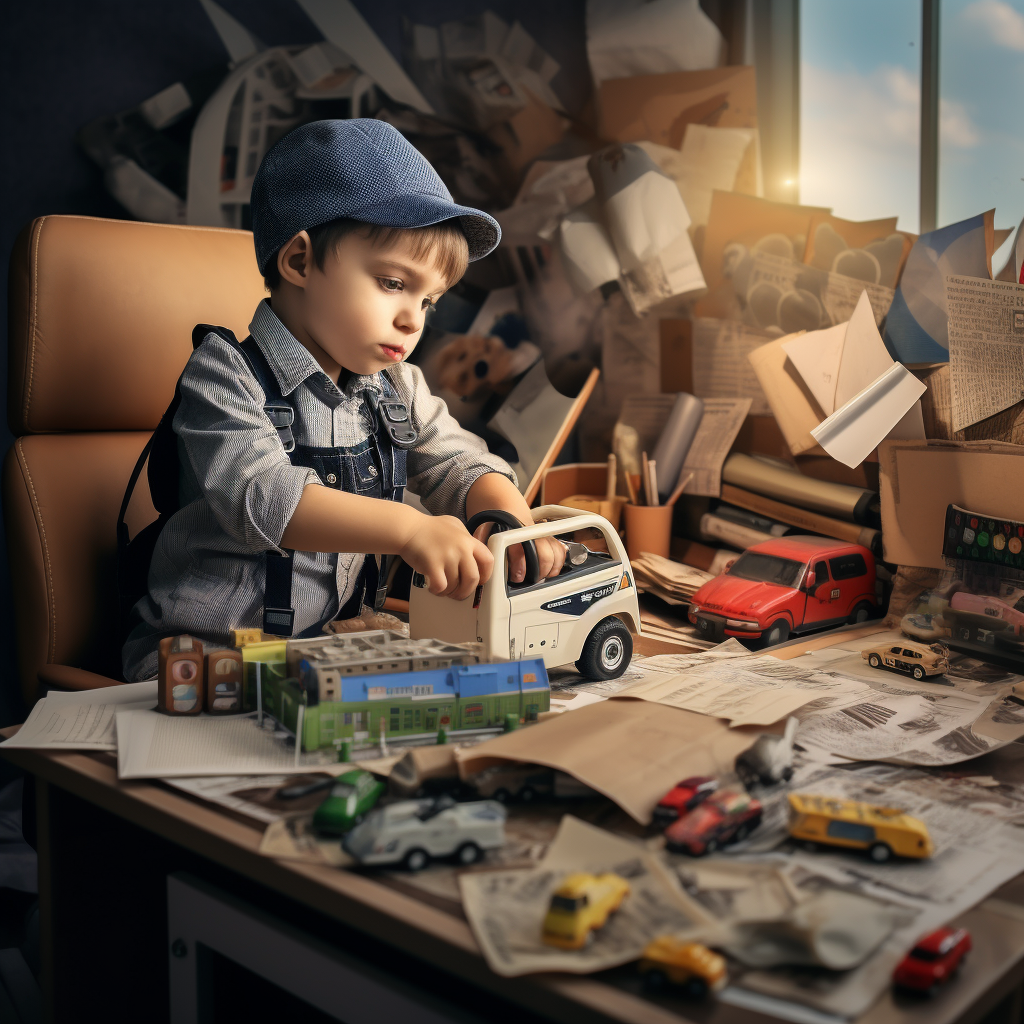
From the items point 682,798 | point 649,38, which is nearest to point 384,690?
point 682,798

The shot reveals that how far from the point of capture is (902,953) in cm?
42

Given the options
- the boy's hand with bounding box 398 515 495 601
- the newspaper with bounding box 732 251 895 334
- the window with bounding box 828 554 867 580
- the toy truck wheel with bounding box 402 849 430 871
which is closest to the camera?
the toy truck wheel with bounding box 402 849 430 871

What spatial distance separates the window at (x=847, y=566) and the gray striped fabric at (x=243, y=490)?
0.43 meters

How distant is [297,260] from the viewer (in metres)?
0.95

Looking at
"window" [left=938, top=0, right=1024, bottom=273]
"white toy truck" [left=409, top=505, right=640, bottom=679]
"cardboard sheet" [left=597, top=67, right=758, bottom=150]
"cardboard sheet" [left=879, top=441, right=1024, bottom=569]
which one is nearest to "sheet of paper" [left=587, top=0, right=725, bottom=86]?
"cardboard sheet" [left=597, top=67, right=758, bottom=150]

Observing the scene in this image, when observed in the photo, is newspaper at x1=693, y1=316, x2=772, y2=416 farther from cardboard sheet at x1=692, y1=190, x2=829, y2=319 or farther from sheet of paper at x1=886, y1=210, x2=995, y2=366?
sheet of paper at x1=886, y1=210, x2=995, y2=366

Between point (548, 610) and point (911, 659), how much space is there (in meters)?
0.37

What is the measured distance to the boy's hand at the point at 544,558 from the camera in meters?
0.88

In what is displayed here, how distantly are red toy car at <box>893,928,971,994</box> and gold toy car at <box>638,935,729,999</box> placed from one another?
76 millimetres

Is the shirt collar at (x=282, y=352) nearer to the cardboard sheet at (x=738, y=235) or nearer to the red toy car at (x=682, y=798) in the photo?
the red toy car at (x=682, y=798)

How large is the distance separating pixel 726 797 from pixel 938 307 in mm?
869

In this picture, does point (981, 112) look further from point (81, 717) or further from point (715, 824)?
point (81, 717)

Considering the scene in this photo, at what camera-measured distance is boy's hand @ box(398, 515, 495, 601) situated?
800mm

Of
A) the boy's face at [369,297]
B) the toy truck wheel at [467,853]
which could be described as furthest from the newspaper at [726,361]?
the toy truck wheel at [467,853]
